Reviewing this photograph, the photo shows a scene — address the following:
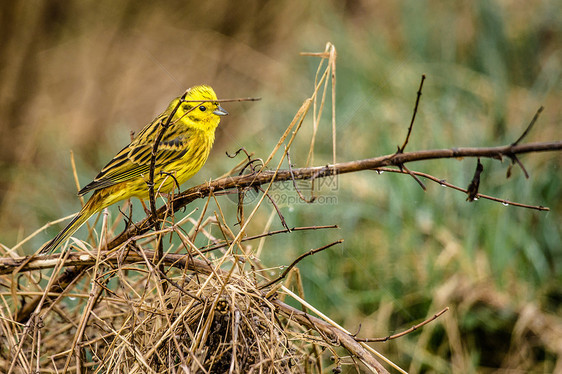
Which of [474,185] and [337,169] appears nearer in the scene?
[474,185]

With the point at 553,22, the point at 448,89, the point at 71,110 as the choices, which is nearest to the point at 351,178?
the point at 448,89

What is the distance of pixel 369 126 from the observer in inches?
238

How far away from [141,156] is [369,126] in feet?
9.79

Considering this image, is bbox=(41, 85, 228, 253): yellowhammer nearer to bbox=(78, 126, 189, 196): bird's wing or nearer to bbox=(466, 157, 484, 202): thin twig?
bbox=(78, 126, 189, 196): bird's wing

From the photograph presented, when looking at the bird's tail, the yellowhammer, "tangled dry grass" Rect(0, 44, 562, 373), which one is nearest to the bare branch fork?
"tangled dry grass" Rect(0, 44, 562, 373)

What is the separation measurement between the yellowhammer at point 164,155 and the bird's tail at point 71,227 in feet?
0.05

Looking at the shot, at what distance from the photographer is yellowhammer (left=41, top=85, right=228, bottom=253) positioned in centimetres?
340

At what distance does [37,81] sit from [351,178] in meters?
6.13

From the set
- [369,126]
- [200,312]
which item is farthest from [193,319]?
[369,126]

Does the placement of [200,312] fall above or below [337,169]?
below

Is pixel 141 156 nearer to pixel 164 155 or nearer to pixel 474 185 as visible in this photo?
pixel 164 155

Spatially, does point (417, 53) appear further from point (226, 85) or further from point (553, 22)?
point (226, 85)

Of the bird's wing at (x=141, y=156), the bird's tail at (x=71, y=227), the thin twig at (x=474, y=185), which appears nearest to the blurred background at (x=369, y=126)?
the bird's tail at (x=71, y=227)

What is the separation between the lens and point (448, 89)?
617 cm
